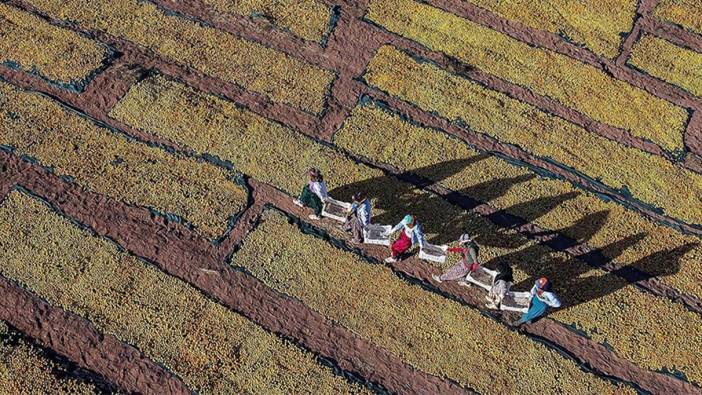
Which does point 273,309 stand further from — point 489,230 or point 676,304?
point 676,304

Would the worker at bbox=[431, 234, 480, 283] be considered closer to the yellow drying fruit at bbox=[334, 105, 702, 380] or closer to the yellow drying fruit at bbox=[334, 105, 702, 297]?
the yellow drying fruit at bbox=[334, 105, 702, 380]

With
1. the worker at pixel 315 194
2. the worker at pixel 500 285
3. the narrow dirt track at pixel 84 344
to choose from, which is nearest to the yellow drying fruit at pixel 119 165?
the worker at pixel 315 194

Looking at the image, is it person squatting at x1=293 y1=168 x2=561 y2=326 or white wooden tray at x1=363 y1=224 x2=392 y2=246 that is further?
white wooden tray at x1=363 y1=224 x2=392 y2=246

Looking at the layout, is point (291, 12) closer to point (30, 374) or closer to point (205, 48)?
point (205, 48)

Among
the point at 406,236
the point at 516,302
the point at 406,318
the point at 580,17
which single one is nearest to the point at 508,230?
the point at 516,302

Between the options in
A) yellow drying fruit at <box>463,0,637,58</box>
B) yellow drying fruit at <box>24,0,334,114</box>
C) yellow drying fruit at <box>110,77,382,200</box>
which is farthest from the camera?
yellow drying fruit at <box>463,0,637,58</box>

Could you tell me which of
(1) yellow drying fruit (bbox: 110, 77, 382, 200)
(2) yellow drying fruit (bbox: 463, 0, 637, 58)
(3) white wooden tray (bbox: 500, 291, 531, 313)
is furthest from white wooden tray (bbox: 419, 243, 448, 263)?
(2) yellow drying fruit (bbox: 463, 0, 637, 58)

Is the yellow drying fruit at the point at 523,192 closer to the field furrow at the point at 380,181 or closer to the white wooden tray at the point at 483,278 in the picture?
the field furrow at the point at 380,181

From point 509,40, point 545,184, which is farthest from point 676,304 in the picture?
point 509,40
